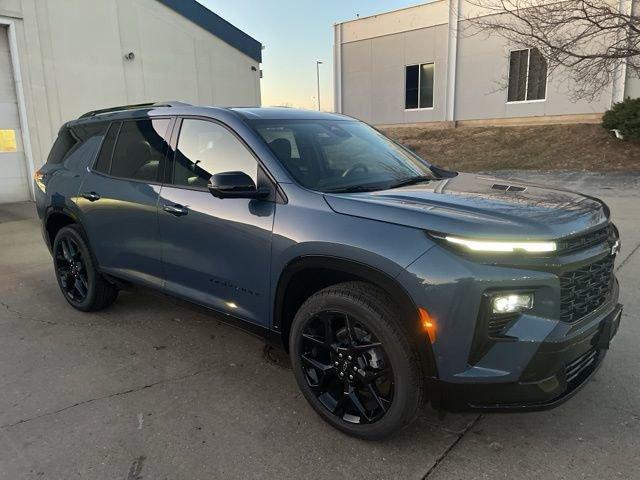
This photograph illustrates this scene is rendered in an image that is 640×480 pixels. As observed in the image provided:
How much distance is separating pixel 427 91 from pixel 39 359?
69.9 ft

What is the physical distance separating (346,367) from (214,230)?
119 cm

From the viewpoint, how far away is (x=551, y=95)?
19281 millimetres

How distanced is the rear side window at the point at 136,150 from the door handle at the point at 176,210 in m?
0.33

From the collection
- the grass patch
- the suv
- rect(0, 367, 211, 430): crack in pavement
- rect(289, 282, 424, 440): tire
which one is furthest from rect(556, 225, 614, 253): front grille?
the grass patch

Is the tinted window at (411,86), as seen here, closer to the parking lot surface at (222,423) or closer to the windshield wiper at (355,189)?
the parking lot surface at (222,423)

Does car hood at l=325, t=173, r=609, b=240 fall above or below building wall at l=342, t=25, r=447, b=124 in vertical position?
below

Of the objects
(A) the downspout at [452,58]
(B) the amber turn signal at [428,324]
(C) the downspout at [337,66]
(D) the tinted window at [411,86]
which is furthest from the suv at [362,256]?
(C) the downspout at [337,66]

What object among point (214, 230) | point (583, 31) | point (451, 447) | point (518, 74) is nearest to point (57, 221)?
point (214, 230)

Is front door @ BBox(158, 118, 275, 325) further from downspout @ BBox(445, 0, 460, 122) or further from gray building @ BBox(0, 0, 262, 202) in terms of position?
downspout @ BBox(445, 0, 460, 122)

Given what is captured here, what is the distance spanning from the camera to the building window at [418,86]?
22.5 m

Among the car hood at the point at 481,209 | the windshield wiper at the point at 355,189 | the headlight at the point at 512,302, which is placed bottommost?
the headlight at the point at 512,302

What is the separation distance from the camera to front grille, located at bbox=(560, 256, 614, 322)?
7.73ft

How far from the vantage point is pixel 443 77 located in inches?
856

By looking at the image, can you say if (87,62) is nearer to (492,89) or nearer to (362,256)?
(362,256)
